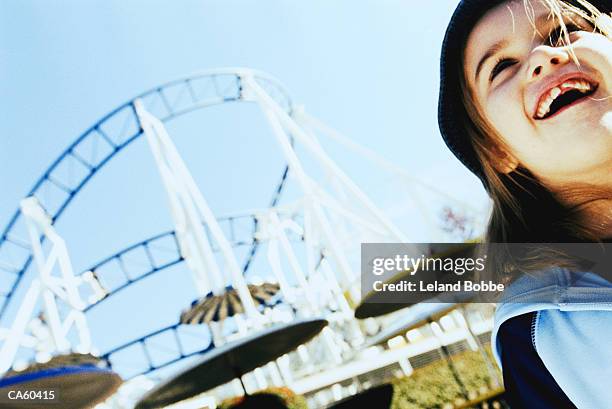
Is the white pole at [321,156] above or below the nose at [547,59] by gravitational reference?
above

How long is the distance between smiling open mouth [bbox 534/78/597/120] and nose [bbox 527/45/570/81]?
0.12 feet

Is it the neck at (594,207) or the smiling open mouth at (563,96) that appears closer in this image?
the smiling open mouth at (563,96)

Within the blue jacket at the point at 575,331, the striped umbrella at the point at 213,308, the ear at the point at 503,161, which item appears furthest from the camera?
the striped umbrella at the point at 213,308

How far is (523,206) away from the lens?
3.83 ft

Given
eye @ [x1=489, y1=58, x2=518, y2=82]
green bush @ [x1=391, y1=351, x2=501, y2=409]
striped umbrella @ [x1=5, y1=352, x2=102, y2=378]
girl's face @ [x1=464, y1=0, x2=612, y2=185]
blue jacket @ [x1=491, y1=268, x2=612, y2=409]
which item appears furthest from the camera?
green bush @ [x1=391, y1=351, x2=501, y2=409]

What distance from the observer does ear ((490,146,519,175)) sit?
3.70 feet

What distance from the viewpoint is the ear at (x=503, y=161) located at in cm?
113

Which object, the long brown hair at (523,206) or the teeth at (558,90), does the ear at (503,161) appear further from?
the teeth at (558,90)

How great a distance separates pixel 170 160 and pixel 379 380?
6.54m

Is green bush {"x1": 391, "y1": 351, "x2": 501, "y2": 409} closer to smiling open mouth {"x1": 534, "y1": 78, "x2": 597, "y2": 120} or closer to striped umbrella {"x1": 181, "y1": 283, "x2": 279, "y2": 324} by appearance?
striped umbrella {"x1": 181, "y1": 283, "x2": 279, "y2": 324}

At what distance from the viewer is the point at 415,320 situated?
5.49 meters

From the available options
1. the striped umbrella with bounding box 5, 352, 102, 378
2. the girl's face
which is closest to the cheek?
the girl's face

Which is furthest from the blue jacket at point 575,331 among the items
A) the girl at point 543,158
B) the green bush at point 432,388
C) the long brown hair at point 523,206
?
the green bush at point 432,388

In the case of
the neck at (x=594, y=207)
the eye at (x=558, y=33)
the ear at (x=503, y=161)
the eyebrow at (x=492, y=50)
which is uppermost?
the eyebrow at (x=492, y=50)
